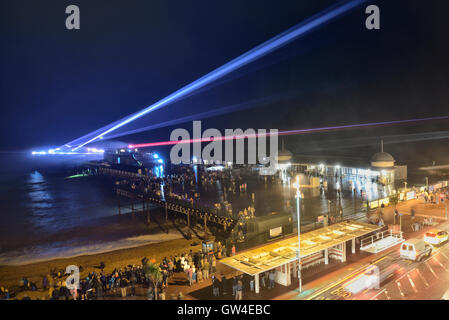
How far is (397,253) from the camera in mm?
14375

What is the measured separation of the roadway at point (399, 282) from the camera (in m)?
10.3

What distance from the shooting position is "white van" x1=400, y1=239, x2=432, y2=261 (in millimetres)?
13148

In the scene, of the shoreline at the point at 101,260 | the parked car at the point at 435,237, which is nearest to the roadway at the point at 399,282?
the parked car at the point at 435,237

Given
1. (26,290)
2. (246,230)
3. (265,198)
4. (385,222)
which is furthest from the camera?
(265,198)

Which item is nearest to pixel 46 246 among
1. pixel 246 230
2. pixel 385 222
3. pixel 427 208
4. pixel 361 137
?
pixel 246 230

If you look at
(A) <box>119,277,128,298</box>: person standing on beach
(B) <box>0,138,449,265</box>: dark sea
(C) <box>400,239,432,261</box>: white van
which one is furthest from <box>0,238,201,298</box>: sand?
(C) <box>400,239,432,261</box>: white van

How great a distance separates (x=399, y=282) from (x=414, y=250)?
8.81 ft

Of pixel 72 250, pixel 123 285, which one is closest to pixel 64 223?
pixel 72 250

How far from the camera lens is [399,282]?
11281 mm
